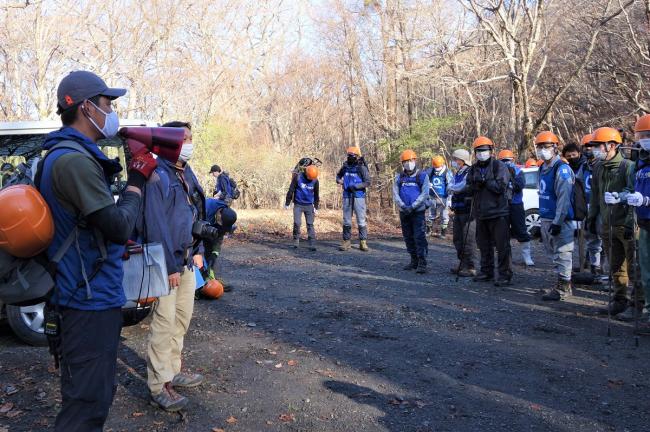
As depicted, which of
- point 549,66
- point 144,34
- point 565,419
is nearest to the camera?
point 565,419

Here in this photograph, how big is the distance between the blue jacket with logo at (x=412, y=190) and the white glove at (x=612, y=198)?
3.52 meters

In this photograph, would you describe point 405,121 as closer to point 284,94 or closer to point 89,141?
point 284,94

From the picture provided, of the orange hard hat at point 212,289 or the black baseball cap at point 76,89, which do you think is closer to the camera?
the black baseball cap at point 76,89

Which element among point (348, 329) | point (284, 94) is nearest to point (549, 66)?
point (284, 94)

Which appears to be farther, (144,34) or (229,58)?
(229,58)

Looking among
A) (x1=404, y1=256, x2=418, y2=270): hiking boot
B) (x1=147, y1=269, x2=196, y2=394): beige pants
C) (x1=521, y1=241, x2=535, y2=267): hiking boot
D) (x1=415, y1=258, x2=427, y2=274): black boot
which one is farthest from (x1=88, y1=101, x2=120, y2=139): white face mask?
(x1=521, y1=241, x2=535, y2=267): hiking boot

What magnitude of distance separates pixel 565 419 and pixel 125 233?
3.33 m

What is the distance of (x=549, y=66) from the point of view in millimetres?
24047

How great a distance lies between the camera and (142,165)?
2963mm

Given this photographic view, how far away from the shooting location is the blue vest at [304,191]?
12602mm

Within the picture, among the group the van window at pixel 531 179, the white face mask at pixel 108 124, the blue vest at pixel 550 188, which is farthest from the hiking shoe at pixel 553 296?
the van window at pixel 531 179

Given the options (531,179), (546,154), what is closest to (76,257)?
(546,154)

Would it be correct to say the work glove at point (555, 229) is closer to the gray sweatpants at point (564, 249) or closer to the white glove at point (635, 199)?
the gray sweatpants at point (564, 249)

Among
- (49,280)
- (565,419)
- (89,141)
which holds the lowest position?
(565,419)
